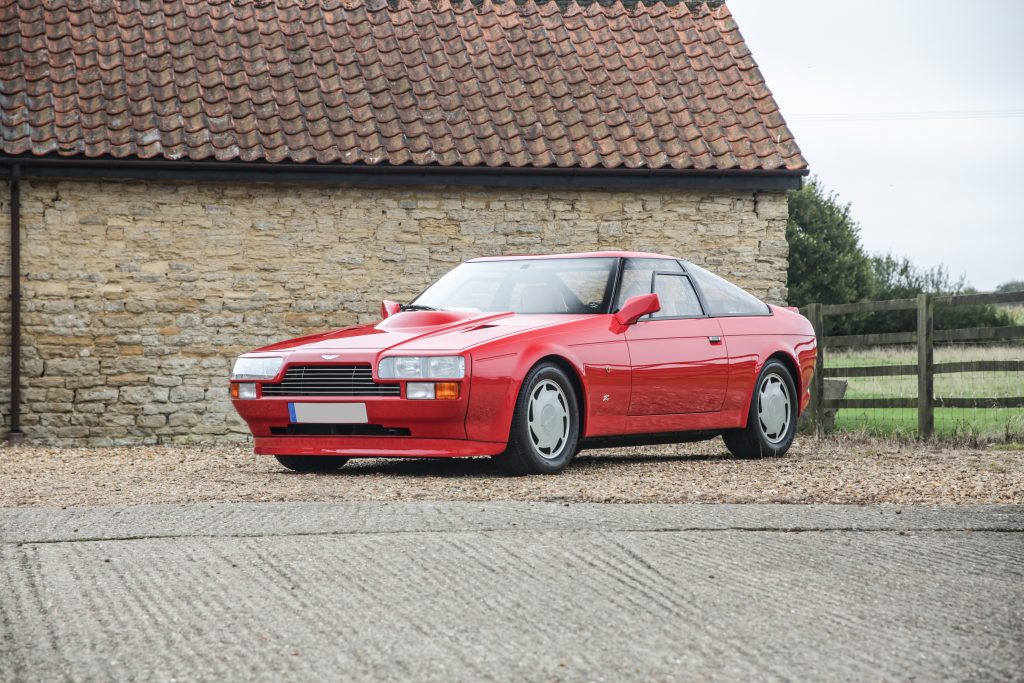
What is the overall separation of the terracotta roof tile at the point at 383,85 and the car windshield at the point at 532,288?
4.38 meters

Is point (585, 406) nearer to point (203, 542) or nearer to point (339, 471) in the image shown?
point (339, 471)

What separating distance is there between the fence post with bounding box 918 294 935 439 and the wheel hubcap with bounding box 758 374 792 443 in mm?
2196

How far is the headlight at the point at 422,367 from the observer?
27.2 feet

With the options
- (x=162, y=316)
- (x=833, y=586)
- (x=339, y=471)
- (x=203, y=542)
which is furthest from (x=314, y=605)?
(x=162, y=316)

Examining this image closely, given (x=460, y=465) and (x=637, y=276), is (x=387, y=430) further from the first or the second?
(x=637, y=276)

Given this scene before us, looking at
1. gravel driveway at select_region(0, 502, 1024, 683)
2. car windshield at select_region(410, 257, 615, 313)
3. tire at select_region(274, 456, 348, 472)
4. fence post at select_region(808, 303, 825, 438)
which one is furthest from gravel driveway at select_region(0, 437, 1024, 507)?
→ fence post at select_region(808, 303, 825, 438)

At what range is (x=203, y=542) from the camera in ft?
19.3

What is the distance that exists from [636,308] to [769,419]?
176 cm

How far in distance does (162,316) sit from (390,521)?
8.18 metres

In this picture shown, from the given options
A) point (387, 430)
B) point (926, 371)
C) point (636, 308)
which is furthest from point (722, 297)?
point (387, 430)

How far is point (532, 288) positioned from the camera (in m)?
9.69

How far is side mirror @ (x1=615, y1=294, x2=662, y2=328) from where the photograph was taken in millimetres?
9320

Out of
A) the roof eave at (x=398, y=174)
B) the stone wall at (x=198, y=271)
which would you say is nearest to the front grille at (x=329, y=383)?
the stone wall at (x=198, y=271)

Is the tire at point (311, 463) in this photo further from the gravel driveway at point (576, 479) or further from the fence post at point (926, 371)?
the fence post at point (926, 371)
